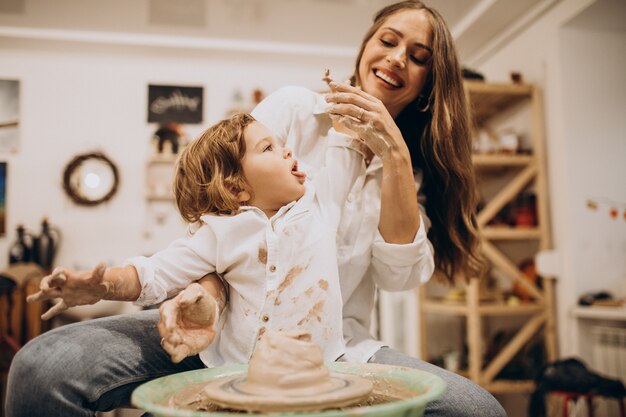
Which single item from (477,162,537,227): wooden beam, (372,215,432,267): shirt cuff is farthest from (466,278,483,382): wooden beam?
(372,215,432,267): shirt cuff

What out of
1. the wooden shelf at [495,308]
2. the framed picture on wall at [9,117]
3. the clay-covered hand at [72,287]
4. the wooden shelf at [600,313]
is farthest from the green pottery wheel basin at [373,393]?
the framed picture on wall at [9,117]

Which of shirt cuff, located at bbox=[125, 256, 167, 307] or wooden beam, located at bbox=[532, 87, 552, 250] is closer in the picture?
shirt cuff, located at bbox=[125, 256, 167, 307]

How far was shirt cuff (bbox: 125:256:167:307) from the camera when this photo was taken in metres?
1.10

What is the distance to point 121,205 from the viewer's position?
186 inches

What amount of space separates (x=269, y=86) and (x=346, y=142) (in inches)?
146

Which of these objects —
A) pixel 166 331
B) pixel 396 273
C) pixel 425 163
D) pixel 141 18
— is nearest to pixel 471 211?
pixel 425 163

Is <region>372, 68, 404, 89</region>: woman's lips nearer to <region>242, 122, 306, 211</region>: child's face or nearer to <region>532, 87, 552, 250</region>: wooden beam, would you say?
<region>242, 122, 306, 211</region>: child's face

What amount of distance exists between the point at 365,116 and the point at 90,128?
411 centimetres

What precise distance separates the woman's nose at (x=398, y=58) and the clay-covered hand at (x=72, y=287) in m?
1.02

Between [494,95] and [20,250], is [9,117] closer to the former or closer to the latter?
[20,250]

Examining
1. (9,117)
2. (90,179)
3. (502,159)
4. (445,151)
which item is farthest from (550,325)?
(9,117)

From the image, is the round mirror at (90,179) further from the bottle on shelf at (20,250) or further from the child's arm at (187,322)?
the child's arm at (187,322)

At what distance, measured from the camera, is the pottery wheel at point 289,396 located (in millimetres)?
720

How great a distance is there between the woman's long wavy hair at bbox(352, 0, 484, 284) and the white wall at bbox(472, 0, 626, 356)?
1790mm
